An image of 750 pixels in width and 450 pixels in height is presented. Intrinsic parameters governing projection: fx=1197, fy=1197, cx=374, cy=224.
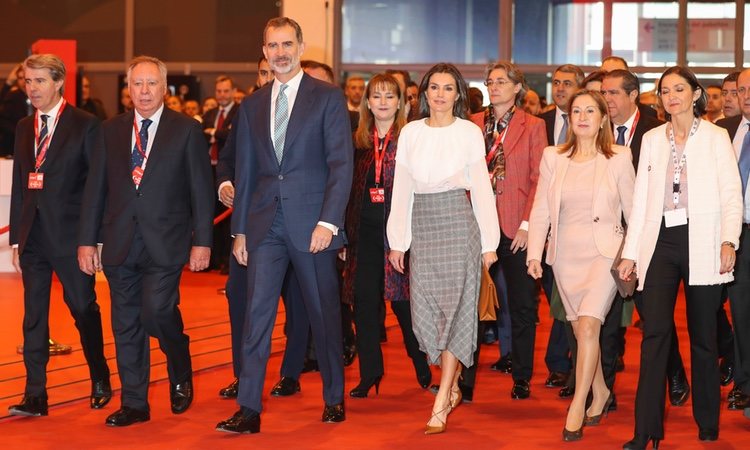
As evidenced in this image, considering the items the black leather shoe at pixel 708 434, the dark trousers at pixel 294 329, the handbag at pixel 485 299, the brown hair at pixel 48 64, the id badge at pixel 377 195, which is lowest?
the black leather shoe at pixel 708 434

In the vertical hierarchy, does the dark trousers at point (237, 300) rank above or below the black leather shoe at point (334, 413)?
above

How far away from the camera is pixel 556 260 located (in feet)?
18.2

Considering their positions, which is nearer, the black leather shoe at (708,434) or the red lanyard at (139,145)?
the black leather shoe at (708,434)

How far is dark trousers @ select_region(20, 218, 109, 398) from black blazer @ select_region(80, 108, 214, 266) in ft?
0.84

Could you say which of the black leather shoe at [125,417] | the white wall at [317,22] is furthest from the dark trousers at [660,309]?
the white wall at [317,22]

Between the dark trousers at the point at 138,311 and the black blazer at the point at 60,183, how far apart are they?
1.07 feet

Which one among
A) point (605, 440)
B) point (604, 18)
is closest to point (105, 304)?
point (605, 440)

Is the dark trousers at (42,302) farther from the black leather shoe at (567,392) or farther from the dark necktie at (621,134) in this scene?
the dark necktie at (621,134)

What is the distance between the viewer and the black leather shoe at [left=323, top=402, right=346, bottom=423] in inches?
221

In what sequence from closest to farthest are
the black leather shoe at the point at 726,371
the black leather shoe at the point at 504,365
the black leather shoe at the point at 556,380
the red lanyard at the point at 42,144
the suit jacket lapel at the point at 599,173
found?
the suit jacket lapel at the point at 599,173 < the red lanyard at the point at 42,144 < the black leather shoe at the point at 556,380 < the black leather shoe at the point at 726,371 < the black leather shoe at the point at 504,365

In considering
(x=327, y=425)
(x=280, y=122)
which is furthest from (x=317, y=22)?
(x=327, y=425)

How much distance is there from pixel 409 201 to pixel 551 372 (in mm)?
1681

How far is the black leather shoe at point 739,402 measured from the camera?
19.8 ft

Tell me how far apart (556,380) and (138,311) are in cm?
242
